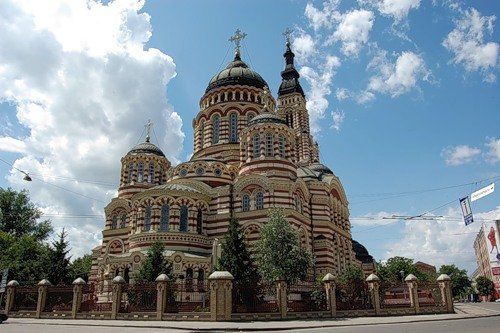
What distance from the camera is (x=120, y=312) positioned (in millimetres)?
22141

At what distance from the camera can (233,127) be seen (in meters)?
44.3

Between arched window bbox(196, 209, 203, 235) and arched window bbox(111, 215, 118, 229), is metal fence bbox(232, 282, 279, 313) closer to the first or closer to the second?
arched window bbox(196, 209, 203, 235)

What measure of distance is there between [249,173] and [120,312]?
16780mm

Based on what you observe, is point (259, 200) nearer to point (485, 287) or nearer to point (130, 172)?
point (130, 172)

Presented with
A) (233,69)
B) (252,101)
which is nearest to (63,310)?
(252,101)

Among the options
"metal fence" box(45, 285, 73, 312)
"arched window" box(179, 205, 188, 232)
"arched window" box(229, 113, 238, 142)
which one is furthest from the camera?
"arched window" box(229, 113, 238, 142)

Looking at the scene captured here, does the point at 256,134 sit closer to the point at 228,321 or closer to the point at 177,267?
the point at 177,267

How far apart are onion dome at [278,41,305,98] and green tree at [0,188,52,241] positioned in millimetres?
39882

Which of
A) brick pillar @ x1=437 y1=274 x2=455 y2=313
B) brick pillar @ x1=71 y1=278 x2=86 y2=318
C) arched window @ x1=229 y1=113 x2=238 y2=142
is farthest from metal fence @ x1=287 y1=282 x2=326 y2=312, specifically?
arched window @ x1=229 y1=113 x2=238 y2=142

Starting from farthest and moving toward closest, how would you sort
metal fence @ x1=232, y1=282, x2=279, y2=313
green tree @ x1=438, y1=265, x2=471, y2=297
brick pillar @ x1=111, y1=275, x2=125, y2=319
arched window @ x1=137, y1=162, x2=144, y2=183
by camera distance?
1. green tree @ x1=438, y1=265, x2=471, y2=297
2. arched window @ x1=137, y1=162, x2=144, y2=183
3. brick pillar @ x1=111, y1=275, x2=125, y2=319
4. metal fence @ x1=232, y1=282, x2=279, y2=313

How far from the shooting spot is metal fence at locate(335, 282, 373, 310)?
23312mm

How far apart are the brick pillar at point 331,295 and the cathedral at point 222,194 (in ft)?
25.8

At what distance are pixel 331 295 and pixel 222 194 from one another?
588 inches

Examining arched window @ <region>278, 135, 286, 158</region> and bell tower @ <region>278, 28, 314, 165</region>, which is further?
bell tower @ <region>278, 28, 314, 165</region>
